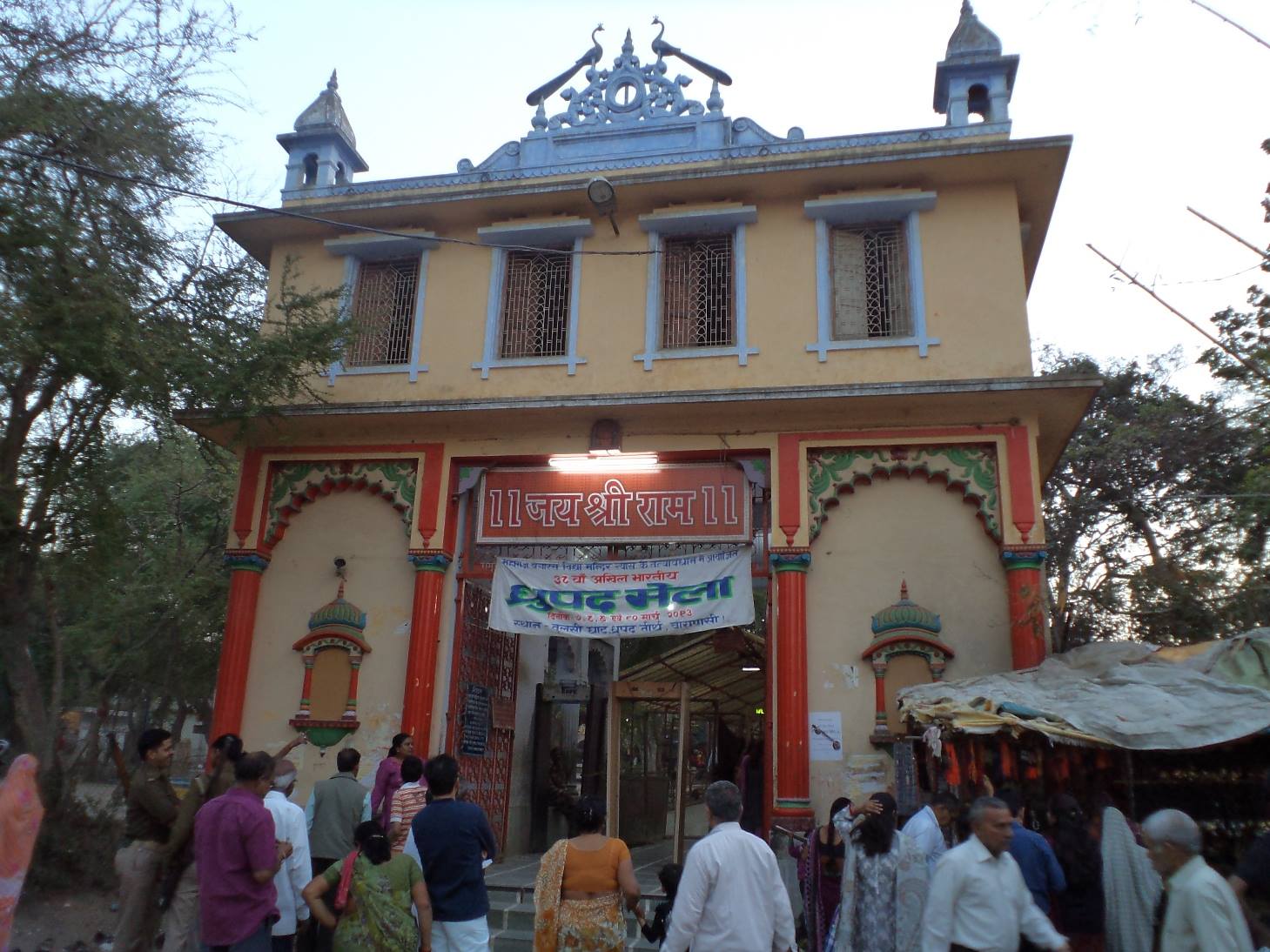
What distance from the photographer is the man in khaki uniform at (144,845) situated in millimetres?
5387

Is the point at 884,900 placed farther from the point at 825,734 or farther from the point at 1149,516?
the point at 1149,516

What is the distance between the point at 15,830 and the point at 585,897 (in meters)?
3.46

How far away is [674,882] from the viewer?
18.1 ft

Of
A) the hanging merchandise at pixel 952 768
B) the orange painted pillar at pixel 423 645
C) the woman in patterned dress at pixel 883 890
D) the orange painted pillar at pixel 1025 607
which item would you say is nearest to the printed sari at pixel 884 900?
the woman in patterned dress at pixel 883 890

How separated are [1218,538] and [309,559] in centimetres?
1101

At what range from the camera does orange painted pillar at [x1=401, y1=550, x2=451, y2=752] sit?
9.80m

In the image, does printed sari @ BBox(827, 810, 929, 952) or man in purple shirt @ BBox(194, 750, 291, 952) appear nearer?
man in purple shirt @ BBox(194, 750, 291, 952)

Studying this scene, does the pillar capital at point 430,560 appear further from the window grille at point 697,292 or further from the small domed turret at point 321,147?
the small domed turret at point 321,147

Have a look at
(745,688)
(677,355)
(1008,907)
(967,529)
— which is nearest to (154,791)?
(1008,907)

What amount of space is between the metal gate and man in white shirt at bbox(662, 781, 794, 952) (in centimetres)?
611

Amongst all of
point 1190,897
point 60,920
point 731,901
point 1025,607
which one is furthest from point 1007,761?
point 60,920

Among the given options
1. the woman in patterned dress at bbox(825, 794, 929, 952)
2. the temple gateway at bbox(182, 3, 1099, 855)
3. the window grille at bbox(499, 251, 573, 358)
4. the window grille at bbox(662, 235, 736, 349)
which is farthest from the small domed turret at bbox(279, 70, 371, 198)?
the woman in patterned dress at bbox(825, 794, 929, 952)

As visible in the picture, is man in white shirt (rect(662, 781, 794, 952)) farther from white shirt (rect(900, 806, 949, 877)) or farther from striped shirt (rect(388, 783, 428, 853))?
striped shirt (rect(388, 783, 428, 853))

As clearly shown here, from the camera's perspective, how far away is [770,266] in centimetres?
1043
